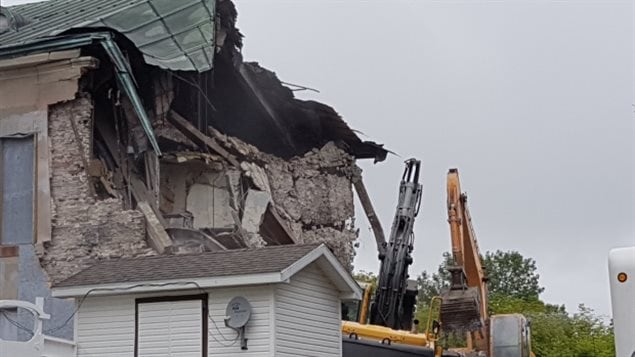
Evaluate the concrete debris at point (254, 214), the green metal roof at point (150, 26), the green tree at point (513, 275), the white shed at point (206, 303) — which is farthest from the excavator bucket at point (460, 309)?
the green tree at point (513, 275)

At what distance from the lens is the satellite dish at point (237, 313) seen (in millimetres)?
14078

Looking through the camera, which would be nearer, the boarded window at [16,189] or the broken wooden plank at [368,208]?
the boarded window at [16,189]

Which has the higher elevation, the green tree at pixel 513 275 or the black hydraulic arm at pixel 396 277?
the green tree at pixel 513 275

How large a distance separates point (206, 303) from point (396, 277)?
24.1ft

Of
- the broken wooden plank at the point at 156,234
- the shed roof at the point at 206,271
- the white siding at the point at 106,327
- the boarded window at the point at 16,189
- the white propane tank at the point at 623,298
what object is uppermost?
the boarded window at the point at 16,189

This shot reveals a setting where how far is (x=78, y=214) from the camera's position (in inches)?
775

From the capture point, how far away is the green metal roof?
67.7ft

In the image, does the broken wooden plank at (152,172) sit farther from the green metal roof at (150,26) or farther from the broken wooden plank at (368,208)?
the broken wooden plank at (368,208)

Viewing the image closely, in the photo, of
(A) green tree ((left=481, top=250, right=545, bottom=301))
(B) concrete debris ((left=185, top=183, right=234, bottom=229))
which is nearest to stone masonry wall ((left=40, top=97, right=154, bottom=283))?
(B) concrete debris ((left=185, top=183, right=234, bottom=229))

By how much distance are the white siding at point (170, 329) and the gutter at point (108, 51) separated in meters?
5.93

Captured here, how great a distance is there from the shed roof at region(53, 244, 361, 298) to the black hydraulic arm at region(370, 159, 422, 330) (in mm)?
5066

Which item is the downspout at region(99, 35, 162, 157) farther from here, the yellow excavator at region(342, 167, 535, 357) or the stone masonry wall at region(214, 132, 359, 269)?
the yellow excavator at region(342, 167, 535, 357)

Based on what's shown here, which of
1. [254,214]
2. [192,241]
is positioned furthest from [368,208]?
[192,241]

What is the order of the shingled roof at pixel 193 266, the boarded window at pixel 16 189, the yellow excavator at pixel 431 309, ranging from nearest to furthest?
the shingled roof at pixel 193 266, the yellow excavator at pixel 431 309, the boarded window at pixel 16 189
